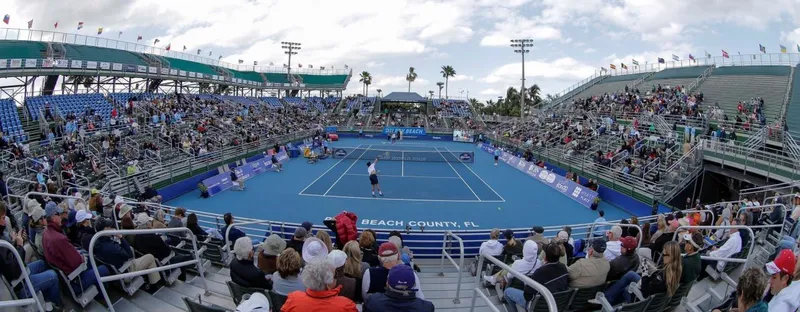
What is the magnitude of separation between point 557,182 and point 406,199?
9.45 meters

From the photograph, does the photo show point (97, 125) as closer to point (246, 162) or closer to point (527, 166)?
point (246, 162)

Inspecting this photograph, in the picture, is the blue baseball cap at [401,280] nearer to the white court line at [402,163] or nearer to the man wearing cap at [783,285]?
the man wearing cap at [783,285]

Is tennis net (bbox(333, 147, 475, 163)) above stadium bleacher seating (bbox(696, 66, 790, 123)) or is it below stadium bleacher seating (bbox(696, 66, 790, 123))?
below

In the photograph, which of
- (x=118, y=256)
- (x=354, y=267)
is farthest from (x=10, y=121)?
(x=354, y=267)

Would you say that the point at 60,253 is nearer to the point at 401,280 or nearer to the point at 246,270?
the point at 246,270

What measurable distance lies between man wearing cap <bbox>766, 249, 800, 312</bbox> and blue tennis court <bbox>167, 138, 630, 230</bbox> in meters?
12.1

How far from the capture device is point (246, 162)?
27219 mm

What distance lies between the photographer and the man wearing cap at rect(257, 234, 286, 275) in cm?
564

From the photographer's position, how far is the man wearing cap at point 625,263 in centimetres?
604

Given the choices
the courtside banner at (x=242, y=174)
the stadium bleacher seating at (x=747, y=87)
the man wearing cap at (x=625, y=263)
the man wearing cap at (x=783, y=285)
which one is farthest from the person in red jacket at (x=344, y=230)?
the stadium bleacher seating at (x=747, y=87)

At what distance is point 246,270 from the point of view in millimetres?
5047

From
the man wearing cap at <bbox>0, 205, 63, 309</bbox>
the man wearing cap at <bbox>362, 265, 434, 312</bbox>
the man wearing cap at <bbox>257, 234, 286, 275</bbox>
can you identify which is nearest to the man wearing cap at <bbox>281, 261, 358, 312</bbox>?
the man wearing cap at <bbox>362, 265, 434, 312</bbox>

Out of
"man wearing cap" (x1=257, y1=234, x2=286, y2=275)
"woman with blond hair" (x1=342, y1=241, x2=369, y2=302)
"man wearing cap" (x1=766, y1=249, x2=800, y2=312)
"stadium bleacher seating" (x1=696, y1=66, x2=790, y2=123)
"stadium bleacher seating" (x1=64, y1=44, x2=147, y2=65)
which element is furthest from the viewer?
"stadium bleacher seating" (x1=64, y1=44, x2=147, y2=65)

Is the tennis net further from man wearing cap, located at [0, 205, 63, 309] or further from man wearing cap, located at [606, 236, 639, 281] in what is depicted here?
man wearing cap, located at [0, 205, 63, 309]
